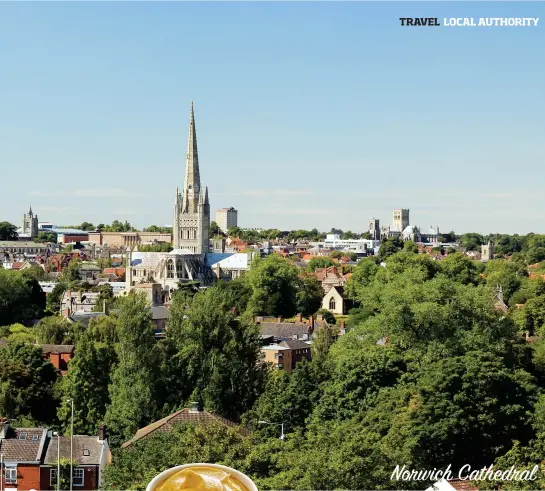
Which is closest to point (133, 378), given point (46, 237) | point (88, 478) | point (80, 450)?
point (80, 450)

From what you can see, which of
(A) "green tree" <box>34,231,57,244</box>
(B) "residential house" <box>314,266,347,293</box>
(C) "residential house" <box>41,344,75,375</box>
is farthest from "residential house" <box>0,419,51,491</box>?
(A) "green tree" <box>34,231,57,244</box>

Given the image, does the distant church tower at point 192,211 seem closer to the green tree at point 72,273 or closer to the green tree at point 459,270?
the green tree at point 72,273

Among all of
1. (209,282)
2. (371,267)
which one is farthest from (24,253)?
(371,267)

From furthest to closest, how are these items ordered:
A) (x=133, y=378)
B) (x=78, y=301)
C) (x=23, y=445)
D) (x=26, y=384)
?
(x=78, y=301), (x=26, y=384), (x=133, y=378), (x=23, y=445)

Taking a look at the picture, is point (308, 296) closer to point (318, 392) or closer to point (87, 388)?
point (87, 388)

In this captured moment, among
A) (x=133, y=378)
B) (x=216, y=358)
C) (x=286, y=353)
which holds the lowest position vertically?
(x=286, y=353)

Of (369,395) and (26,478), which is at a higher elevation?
(369,395)

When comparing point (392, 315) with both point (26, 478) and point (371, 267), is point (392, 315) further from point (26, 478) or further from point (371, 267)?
point (371, 267)
